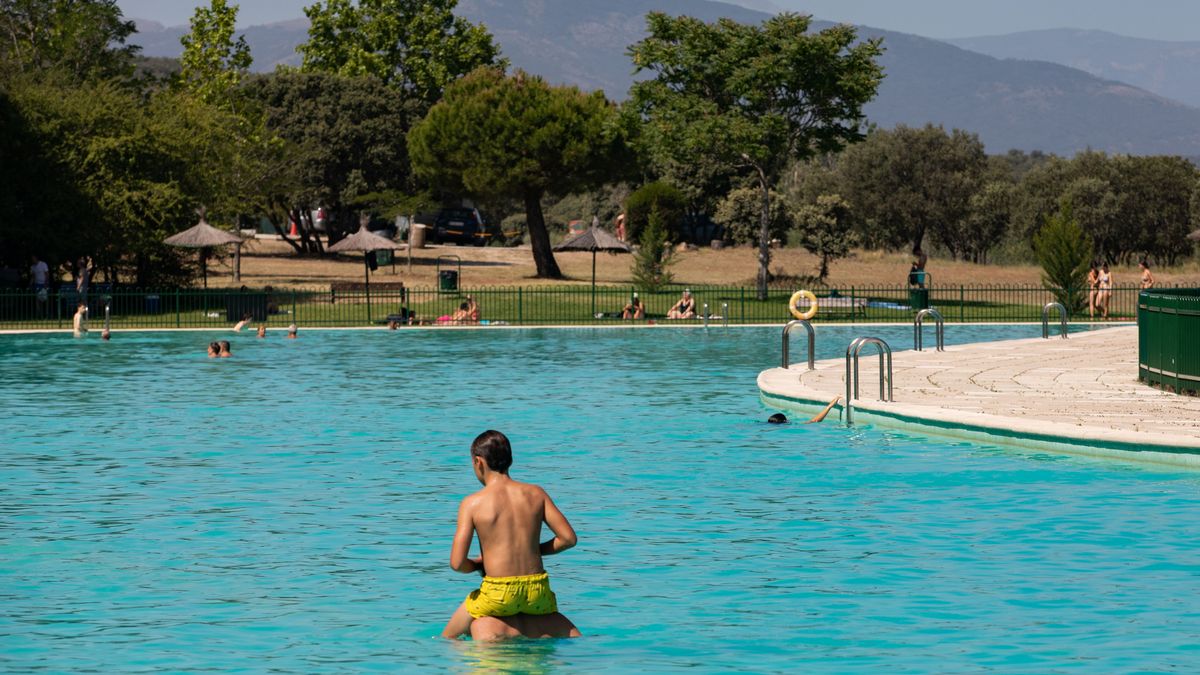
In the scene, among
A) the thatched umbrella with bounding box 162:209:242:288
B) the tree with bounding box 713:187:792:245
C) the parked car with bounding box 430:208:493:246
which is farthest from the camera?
the parked car with bounding box 430:208:493:246

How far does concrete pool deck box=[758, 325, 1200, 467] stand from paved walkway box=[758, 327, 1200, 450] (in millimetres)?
15

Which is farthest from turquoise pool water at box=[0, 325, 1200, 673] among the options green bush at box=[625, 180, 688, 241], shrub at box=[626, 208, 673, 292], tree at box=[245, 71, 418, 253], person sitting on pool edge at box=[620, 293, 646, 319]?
green bush at box=[625, 180, 688, 241]

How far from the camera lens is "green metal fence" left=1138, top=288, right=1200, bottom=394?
913 inches

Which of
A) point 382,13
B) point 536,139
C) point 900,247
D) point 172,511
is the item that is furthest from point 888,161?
point 172,511

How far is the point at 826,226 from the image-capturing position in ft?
212

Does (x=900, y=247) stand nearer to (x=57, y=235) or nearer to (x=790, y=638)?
(x=57, y=235)

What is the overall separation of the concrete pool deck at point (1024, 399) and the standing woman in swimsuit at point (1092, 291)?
1504 cm

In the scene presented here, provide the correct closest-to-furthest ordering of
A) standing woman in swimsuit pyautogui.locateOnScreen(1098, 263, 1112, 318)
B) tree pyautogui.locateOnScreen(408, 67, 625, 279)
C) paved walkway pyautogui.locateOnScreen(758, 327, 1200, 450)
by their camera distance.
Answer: paved walkway pyautogui.locateOnScreen(758, 327, 1200, 450)
standing woman in swimsuit pyautogui.locateOnScreen(1098, 263, 1112, 318)
tree pyautogui.locateOnScreen(408, 67, 625, 279)

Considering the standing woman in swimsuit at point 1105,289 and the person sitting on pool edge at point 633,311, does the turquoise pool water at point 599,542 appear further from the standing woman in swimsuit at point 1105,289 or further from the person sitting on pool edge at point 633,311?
the standing woman in swimsuit at point 1105,289

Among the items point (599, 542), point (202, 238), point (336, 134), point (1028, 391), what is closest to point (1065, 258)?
point (1028, 391)

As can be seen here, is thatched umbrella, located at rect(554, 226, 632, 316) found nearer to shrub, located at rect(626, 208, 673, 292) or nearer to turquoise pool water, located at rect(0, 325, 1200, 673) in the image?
shrub, located at rect(626, 208, 673, 292)

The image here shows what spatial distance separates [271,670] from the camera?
1038 centimetres

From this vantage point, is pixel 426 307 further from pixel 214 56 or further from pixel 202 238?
pixel 214 56

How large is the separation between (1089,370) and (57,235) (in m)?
35.2
